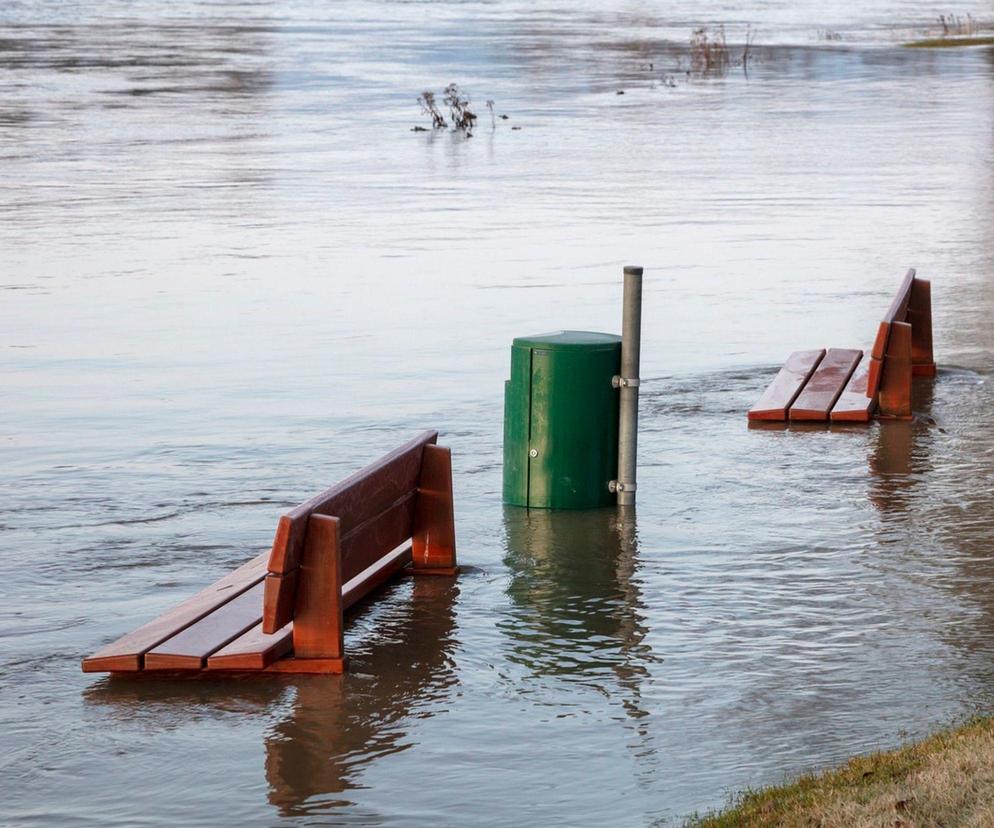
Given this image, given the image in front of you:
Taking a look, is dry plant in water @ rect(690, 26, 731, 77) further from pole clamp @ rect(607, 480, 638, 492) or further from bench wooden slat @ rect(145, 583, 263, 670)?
bench wooden slat @ rect(145, 583, 263, 670)

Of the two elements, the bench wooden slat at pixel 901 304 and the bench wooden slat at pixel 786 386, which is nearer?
the bench wooden slat at pixel 901 304

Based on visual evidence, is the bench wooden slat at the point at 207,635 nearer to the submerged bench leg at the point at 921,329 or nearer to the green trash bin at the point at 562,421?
the green trash bin at the point at 562,421

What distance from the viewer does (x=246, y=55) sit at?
5728 centimetres

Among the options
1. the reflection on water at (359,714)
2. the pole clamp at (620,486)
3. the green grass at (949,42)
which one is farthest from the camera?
the green grass at (949,42)

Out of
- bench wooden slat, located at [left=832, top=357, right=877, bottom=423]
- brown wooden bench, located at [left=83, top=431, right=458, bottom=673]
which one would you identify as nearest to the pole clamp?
brown wooden bench, located at [left=83, top=431, right=458, bottom=673]

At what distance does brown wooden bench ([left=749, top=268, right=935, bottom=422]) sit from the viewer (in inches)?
416

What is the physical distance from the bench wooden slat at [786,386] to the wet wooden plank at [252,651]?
4742 mm

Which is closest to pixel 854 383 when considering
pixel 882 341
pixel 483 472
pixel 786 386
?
pixel 786 386

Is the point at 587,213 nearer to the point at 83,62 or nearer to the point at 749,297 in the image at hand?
the point at 749,297

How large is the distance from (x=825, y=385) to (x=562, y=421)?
3058 mm

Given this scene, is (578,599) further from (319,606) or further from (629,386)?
(629,386)

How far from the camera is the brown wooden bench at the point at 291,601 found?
636cm

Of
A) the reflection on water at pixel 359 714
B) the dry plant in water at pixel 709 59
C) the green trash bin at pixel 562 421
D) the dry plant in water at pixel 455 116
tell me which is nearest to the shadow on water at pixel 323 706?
the reflection on water at pixel 359 714

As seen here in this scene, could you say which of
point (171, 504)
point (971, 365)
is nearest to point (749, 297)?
point (971, 365)
